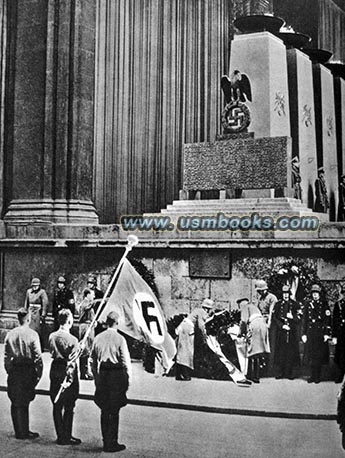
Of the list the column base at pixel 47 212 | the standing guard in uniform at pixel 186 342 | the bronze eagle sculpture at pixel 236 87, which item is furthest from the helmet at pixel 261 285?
the column base at pixel 47 212

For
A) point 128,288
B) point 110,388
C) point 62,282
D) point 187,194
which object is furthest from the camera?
point 187,194

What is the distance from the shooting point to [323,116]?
40.1ft

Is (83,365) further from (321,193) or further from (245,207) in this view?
(321,193)

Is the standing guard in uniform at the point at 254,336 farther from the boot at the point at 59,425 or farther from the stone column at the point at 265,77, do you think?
the stone column at the point at 265,77

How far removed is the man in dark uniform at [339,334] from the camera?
5141 mm

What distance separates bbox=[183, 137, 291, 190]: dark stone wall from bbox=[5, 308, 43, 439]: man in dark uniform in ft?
13.4

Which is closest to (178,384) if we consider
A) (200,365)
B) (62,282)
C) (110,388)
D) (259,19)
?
(200,365)

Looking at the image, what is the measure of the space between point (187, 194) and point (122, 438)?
4921mm

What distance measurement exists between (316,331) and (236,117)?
13.9 ft

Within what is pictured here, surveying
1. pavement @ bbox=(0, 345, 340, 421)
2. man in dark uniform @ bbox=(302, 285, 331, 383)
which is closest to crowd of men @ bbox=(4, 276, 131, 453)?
pavement @ bbox=(0, 345, 340, 421)

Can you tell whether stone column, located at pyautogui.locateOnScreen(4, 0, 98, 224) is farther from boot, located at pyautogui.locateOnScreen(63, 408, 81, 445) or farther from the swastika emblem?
boot, located at pyautogui.locateOnScreen(63, 408, 81, 445)

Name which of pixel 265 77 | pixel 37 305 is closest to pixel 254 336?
pixel 37 305

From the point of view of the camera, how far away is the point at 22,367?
243 inches

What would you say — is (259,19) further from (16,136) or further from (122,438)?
(122,438)
